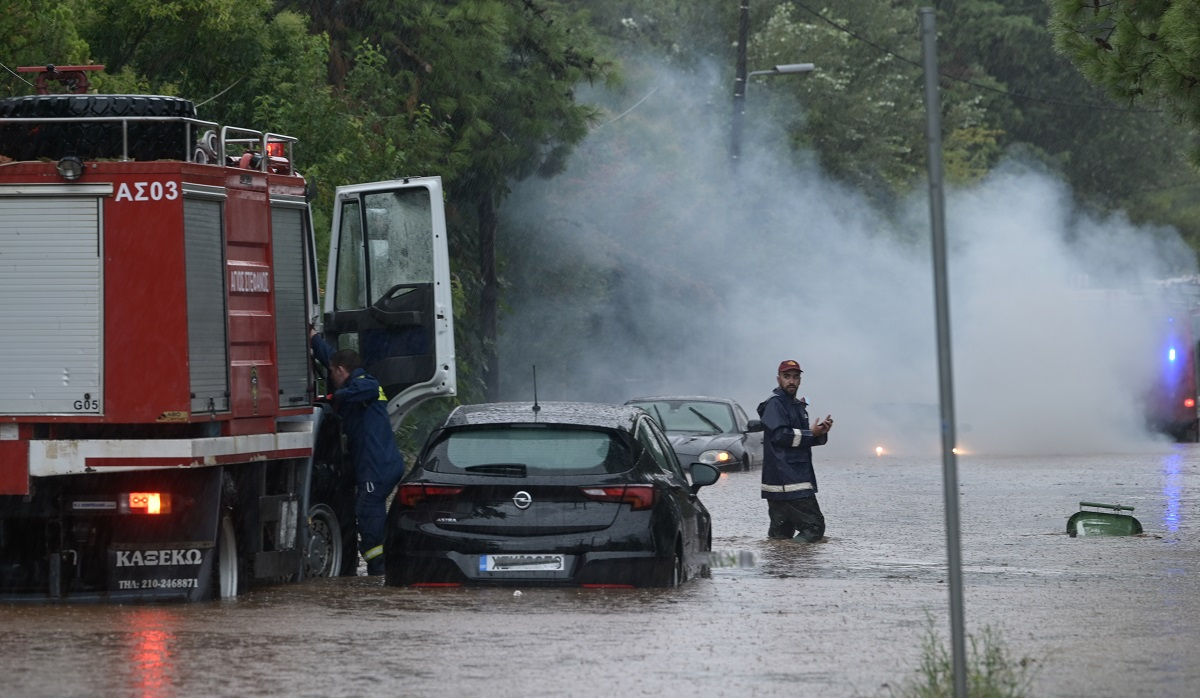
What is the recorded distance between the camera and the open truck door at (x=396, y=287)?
47.4ft

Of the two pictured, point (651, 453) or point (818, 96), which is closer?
point (651, 453)

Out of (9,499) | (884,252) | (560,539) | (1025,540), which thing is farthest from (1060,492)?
(884,252)

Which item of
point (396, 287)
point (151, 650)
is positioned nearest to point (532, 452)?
point (396, 287)

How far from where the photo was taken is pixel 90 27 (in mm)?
21016

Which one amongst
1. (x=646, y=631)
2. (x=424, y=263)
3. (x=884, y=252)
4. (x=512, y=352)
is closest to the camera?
(x=646, y=631)

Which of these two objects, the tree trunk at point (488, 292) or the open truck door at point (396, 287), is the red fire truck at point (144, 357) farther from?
the tree trunk at point (488, 292)

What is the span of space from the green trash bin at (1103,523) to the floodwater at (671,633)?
3.95ft

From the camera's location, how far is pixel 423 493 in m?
12.1

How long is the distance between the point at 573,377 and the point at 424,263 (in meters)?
28.9

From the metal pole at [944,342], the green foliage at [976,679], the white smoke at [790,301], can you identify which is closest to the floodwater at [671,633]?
the green foliage at [976,679]

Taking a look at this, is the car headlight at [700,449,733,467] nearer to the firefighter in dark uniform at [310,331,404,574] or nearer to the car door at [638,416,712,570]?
the car door at [638,416,712,570]

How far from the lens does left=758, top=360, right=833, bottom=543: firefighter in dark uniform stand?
55.4 ft

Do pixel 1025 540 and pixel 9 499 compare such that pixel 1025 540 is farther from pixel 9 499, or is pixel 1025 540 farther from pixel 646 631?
pixel 9 499

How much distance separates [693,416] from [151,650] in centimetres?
1976
